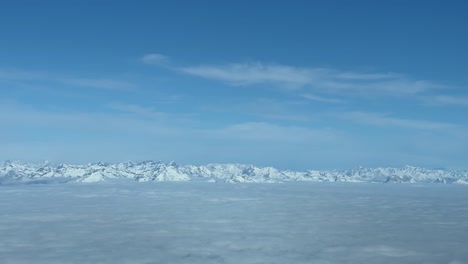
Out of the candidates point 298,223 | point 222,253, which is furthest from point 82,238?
point 298,223

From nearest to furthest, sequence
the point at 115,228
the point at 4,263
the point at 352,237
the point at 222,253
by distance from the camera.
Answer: the point at 4,263, the point at 222,253, the point at 352,237, the point at 115,228

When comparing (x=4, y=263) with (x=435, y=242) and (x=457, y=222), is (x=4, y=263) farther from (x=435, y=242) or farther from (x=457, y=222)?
(x=457, y=222)

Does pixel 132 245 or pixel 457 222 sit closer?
pixel 132 245

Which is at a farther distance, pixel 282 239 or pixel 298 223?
pixel 298 223

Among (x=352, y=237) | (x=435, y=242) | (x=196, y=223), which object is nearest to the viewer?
(x=435, y=242)

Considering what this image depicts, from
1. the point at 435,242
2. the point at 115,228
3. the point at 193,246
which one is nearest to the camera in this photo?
the point at 193,246

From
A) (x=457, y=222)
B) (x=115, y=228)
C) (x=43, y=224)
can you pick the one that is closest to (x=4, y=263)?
(x=115, y=228)

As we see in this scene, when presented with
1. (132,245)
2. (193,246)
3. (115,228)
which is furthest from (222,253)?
(115,228)

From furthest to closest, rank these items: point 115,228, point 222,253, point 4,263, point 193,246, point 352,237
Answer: point 115,228 < point 352,237 < point 193,246 < point 222,253 < point 4,263

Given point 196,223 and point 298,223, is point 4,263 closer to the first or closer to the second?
point 196,223
